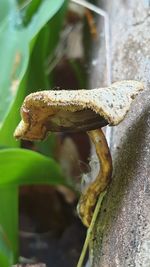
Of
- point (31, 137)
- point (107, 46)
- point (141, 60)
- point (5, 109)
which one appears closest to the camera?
point (31, 137)

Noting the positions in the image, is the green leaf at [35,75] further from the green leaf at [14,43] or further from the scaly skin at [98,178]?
the scaly skin at [98,178]

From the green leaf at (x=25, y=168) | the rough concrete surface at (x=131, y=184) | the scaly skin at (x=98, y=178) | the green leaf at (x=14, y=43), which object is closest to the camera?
the rough concrete surface at (x=131, y=184)

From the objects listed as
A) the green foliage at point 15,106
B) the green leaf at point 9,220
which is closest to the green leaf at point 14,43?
the green foliage at point 15,106

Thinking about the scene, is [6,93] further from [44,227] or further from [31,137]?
[44,227]

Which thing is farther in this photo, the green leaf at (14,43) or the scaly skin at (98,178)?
the green leaf at (14,43)

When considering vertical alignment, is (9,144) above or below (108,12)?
below

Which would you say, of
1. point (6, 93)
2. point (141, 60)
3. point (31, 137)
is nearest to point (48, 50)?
point (6, 93)

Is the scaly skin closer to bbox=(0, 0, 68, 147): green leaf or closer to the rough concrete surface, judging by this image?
the rough concrete surface
